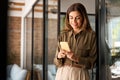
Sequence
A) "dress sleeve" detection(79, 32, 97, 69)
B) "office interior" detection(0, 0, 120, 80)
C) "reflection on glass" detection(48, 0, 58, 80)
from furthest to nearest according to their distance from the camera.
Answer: "reflection on glass" detection(48, 0, 58, 80) < "dress sleeve" detection(79, 32, 97, 69) < "office interior" detection(0, 0, 120, 80)

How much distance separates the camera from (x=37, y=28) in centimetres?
372

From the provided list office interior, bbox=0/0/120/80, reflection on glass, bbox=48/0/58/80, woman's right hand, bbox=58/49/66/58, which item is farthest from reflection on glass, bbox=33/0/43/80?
woman's right hand, bbox=58/49/66/58

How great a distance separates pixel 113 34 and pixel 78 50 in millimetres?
324

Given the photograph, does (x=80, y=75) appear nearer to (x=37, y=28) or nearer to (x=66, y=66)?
(x=66, y=66)

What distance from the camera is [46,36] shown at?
128 inches

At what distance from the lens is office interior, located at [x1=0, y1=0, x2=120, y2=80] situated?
1633mm

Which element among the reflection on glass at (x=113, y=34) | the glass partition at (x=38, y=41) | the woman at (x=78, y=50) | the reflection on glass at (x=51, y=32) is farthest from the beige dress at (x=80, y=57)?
the glass partition at (x=38, y=41)

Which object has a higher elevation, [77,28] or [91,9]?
[91,9]

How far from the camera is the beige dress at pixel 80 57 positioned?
172cm

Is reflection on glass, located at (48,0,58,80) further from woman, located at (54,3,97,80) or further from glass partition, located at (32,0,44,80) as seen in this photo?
woman, located at (54,3,97,80)

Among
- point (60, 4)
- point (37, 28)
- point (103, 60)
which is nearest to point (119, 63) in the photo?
point (103, 60)

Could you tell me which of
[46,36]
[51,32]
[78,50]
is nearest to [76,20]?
[78,50]

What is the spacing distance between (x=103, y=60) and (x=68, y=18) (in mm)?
511

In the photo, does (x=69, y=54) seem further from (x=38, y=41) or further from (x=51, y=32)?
(x=38, y=41)
